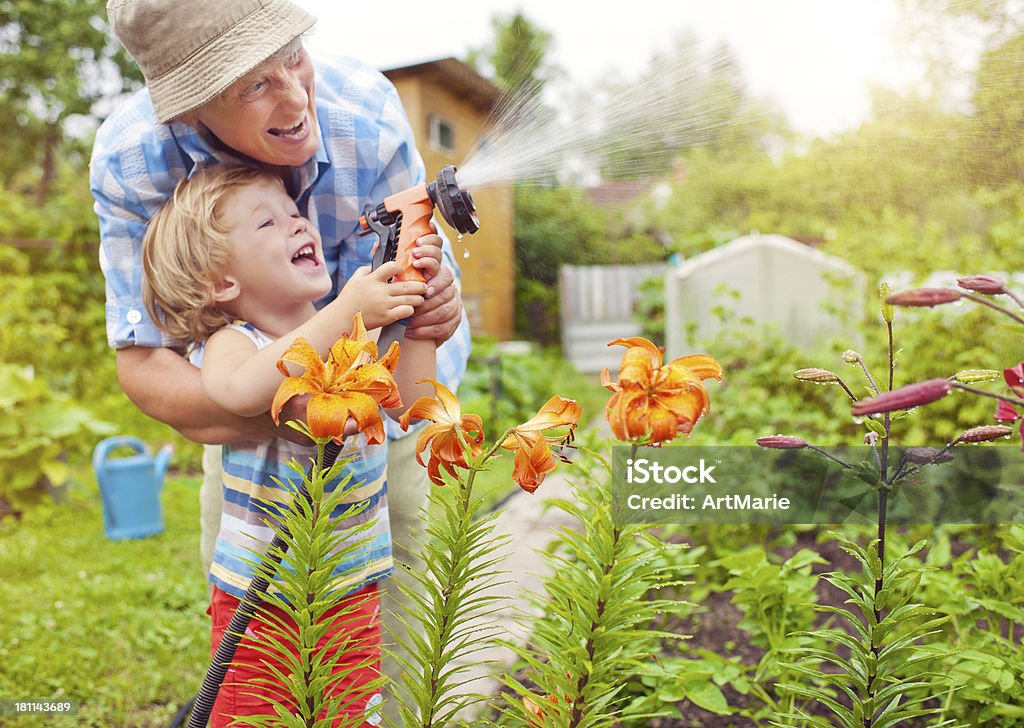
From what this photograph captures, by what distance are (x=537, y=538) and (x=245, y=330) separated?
203cm

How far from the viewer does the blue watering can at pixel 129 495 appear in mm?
3674

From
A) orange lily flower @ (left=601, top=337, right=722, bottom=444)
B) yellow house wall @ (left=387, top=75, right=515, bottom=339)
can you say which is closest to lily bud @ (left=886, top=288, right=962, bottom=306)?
orange lily flower @ (left=601, top=337, right=722, bottom=444)

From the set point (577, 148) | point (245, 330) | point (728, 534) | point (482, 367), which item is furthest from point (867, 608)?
point (482, 367)

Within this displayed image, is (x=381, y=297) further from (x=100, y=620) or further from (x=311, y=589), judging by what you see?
(x=100, y=620)

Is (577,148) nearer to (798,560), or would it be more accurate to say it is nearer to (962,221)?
(798,560)

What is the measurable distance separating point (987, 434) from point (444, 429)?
1.79 feet

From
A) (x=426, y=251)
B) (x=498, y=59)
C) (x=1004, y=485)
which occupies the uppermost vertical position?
(x=498, y=59)

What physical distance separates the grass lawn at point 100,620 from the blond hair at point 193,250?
1.11 meters

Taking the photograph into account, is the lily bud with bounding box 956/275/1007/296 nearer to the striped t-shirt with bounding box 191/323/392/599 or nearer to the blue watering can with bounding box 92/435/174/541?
the striped t-shirt with bounding box 191/323/392/599

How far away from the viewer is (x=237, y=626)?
1.09 metres

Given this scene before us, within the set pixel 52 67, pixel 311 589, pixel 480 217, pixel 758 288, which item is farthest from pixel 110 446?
pixel 52 67

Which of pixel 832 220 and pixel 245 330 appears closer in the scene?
pixel 245 330

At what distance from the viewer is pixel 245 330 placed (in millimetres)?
1360

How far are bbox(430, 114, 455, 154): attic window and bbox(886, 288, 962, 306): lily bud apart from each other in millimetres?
8278
